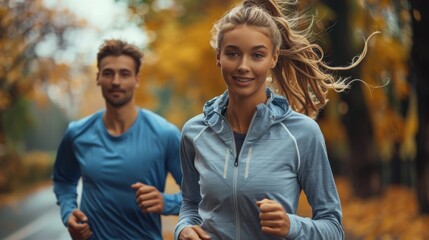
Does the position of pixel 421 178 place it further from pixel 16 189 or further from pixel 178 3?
pixel 16 189

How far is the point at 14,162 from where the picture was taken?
32.9 meters

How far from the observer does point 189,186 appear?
148 inches

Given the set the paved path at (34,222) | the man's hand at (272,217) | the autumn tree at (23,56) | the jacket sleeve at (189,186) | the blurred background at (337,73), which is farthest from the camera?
the autumn tree at (23,56)

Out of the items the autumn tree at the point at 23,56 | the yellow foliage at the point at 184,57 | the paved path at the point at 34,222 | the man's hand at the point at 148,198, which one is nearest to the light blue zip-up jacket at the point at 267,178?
the man's hand at the point at 148,198

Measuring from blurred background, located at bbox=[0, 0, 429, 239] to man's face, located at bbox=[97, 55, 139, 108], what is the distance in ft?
18.0

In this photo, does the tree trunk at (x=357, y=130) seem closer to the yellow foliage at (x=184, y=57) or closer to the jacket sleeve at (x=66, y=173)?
the yellow foliage at (x=184, y=57)

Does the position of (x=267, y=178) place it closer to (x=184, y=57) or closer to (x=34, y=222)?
(x=34, y=222)

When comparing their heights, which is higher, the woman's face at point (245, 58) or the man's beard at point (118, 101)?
the man's beard at point (118, 101)

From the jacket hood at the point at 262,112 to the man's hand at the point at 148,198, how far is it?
1442 mm

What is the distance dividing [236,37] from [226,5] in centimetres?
1778

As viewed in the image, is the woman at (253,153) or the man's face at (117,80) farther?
the man's face at (117,80)

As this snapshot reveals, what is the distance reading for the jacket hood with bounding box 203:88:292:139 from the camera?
11.2 feet

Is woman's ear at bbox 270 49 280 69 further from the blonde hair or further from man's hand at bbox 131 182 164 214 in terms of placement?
man's hand at bbox 131 182 164 214

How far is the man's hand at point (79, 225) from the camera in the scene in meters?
5.38
